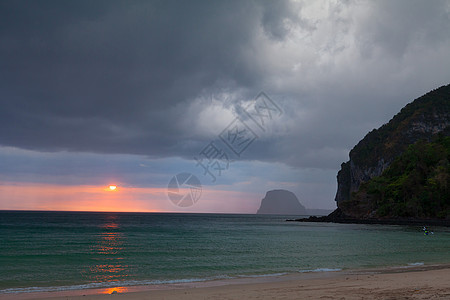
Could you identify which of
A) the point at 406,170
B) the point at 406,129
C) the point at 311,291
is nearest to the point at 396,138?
the point at 406,129

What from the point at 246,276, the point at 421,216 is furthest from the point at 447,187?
the point at 246,276

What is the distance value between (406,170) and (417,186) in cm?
1506

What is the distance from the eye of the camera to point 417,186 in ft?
355

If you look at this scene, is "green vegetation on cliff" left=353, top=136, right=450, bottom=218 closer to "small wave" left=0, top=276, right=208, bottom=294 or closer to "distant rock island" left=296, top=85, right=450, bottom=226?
"distant rock island" left=296, top=85, right=450, bottom=226

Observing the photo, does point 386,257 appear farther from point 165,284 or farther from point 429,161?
point 429,161

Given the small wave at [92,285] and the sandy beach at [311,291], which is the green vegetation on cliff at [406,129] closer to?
the sandy beach at [311,291]

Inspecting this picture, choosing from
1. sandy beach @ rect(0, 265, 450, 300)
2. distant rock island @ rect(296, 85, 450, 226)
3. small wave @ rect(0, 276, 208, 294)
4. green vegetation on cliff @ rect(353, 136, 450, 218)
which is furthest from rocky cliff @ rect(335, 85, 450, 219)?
small wave @ rect(0, 276, 208, 294)

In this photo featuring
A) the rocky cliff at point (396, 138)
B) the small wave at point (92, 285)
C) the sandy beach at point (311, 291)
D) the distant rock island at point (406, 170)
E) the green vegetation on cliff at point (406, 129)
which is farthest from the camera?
the green vegetation on cliff at point (406, 129)

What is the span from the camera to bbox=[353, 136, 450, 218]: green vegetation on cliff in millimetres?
99919

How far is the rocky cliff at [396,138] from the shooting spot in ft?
Answer: 457

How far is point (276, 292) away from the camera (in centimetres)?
1438

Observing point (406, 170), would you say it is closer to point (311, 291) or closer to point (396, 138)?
point (396, 138)

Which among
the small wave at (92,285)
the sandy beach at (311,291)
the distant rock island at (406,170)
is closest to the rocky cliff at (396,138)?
the distant rock island at (406,170)

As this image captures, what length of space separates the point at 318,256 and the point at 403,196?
96373 mm
